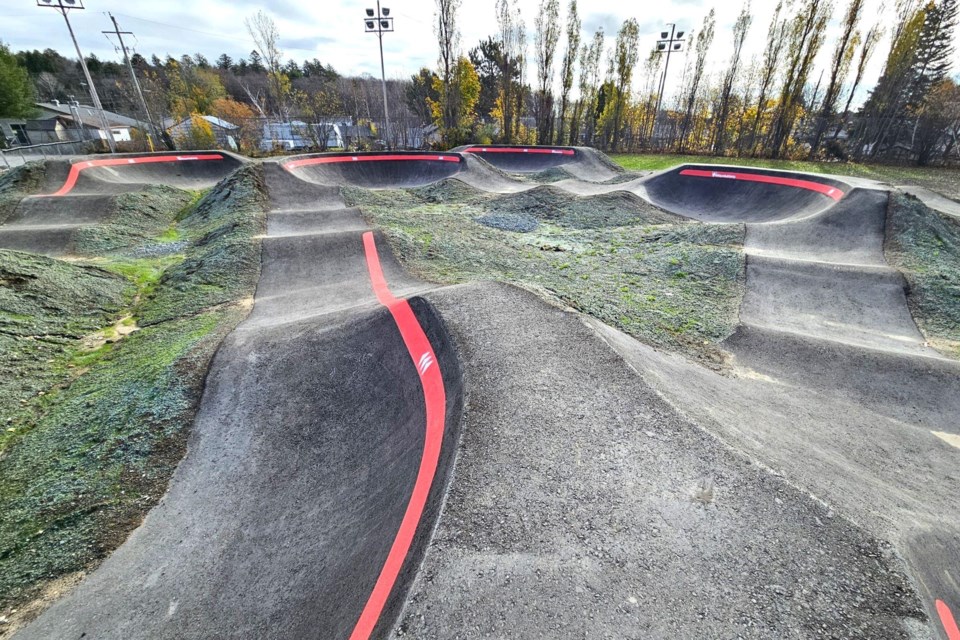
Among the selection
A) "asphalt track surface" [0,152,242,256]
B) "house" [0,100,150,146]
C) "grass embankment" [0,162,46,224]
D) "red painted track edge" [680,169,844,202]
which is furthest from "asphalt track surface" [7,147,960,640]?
"house" [0,100,150,146]

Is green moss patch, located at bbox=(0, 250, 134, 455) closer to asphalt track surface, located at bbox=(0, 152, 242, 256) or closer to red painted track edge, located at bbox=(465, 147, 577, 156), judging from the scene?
asphalt track surface, located at bbox=(0, 152, 242, 256)

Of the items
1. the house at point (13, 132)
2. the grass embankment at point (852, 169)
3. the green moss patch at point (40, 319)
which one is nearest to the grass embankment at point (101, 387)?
the green moss patch at point (40, 319)

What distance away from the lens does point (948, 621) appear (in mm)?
2631

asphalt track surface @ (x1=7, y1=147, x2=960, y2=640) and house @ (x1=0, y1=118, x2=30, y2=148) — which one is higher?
house @ (x1=0, y1=118, x2=30, y2=148)

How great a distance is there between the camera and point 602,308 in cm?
827

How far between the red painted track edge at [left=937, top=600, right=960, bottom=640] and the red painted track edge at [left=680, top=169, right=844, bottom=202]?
14.3 m

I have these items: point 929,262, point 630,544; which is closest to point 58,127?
point 630,544

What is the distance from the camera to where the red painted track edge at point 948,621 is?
257 cm

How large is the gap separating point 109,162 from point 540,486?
27.3 metres

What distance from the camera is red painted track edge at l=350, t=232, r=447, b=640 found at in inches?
113

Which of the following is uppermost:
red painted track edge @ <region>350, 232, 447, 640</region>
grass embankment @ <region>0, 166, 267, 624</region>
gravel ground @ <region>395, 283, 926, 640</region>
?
gravel ground @ <region>395, 283, 926, 640</region>

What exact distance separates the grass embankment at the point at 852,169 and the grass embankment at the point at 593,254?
13558 millimetres

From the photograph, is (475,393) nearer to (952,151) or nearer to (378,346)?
(378,346)

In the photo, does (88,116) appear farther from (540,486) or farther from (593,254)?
(540,486)
